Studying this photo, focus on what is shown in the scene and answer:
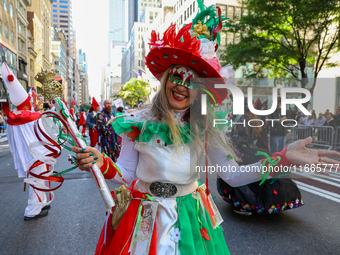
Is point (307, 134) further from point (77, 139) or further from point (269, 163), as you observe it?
point (77, 139)

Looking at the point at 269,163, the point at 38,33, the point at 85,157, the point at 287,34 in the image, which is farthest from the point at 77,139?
the point at 38,33

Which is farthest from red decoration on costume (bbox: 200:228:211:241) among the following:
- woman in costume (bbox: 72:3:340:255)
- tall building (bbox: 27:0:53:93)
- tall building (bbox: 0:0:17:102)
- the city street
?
tall building (bbox: 27:0:53:93)

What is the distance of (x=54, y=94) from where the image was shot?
1695mm

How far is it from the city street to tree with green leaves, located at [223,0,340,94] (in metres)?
7.55

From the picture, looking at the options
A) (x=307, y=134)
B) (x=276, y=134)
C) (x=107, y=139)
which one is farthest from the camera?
(x=107, y=139)

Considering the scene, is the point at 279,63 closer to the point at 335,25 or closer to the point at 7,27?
the point at 335,25

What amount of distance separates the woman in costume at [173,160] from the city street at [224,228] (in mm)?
1687

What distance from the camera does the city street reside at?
3.21 metres

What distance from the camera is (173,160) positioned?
1.73 m

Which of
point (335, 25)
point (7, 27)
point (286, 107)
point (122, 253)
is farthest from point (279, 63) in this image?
point (7, 27)

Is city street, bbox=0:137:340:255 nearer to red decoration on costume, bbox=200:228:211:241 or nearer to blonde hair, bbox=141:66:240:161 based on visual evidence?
red decoration on costume, bbox=200:228:211:241

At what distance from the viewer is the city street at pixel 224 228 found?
321 cm

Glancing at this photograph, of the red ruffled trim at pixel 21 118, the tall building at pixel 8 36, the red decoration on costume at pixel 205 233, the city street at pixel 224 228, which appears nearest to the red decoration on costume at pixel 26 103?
the red ruffled trim at pixel 21 118

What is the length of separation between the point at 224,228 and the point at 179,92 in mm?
2493
